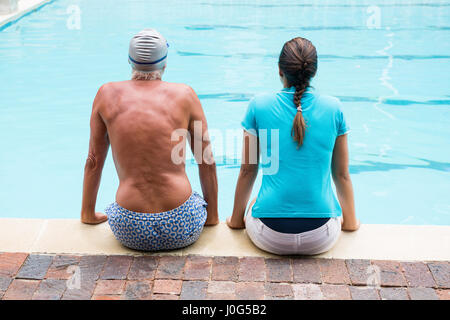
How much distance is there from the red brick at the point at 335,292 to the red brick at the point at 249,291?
0.33 m

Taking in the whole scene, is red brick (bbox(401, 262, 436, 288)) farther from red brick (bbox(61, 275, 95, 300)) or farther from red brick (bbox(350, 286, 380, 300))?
red brick (bbox(61, 275, 95, 300))

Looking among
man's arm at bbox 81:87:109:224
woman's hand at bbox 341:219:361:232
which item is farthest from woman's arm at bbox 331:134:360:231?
man's arm at bbox 81:87:109:224

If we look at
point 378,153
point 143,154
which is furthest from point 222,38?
point 143,154

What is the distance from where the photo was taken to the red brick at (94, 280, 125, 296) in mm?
2811

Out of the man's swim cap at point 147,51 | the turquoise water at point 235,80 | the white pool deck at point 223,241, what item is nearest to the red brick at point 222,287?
the white pool deck at point 223,241

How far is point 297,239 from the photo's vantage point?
9.90ft

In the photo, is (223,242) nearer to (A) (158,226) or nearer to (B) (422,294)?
(A) (158,226)

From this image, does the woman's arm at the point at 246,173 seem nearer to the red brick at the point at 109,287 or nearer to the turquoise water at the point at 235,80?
the red brick at the point at 109,287

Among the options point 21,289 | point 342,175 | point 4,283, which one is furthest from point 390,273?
point 4,283

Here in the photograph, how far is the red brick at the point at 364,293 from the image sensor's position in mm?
2764

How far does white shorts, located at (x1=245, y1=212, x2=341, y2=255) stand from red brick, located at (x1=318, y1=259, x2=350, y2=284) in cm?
9

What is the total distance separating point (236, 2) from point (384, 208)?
12164 millimetres

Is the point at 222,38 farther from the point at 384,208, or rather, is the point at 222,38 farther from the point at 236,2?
the point at 384,208
